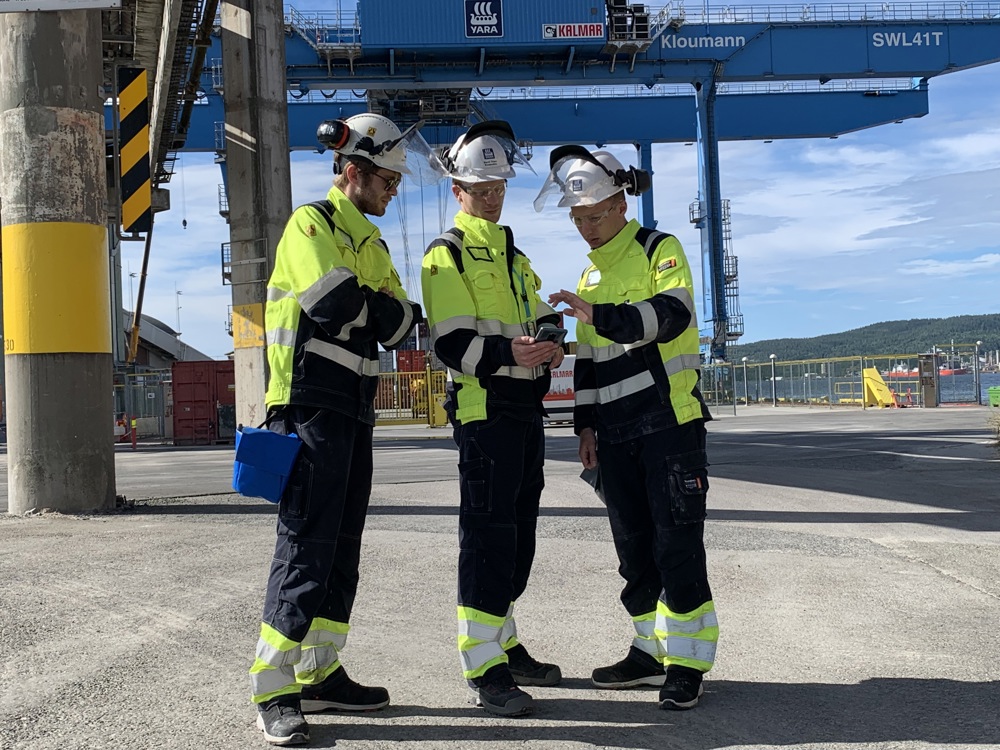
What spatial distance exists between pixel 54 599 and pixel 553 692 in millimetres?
2765

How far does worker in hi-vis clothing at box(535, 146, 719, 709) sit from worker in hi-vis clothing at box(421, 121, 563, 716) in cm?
24

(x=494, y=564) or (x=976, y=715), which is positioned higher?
(x=494, y=564)

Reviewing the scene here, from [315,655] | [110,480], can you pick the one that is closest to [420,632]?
[315,655]

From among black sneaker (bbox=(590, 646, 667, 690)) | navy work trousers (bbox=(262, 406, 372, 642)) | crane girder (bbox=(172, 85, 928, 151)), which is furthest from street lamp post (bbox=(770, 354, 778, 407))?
navy work trousers (bbox=(262, 406, 372, 642))

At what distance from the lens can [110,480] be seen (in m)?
8.22

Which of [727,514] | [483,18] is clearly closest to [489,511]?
[727,514]

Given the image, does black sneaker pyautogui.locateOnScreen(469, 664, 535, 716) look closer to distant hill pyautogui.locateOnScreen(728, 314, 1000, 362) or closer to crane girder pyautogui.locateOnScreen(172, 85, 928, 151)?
crane girder pyautogui.locateOnScreen(172, 85, 928, 151)

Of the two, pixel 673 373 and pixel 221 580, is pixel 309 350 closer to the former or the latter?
pixel 673 373

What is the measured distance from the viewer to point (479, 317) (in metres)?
3.70

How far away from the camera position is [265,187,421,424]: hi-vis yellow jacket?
3309 millimetres

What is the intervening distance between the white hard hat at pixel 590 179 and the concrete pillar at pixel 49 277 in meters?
5.40

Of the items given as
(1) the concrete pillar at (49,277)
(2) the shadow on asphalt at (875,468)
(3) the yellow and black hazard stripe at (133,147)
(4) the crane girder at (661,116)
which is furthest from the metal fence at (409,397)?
(1) the concrete pillar at (49,277)

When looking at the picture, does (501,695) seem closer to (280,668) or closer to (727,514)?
(280,668)

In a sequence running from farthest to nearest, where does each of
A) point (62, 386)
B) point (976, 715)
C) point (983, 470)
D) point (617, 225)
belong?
1. point (983, 470)
2. point (62, 386)
3. point (617, 225)
4. point (976, 715)
